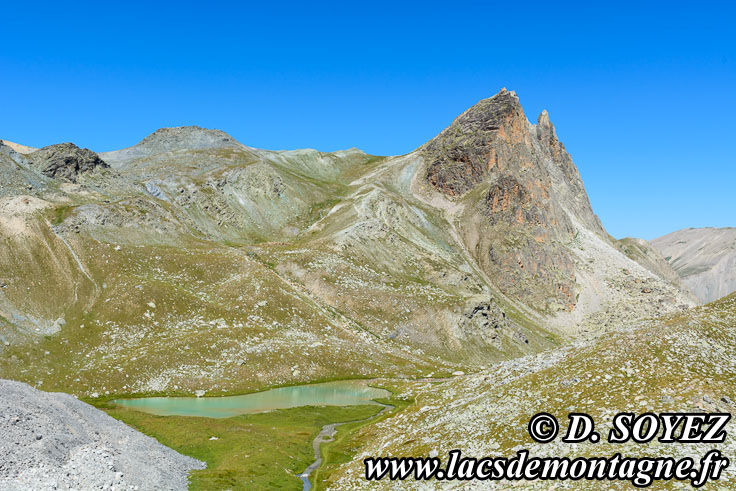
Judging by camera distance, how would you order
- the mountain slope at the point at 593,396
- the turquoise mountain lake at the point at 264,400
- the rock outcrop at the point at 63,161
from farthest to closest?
the rock outcrop at the point at 63,161 → the turquoise mountain lake at the point at 264,400 → the mountain slope at the point at 593,396

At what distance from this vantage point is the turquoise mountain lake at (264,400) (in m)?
74.2

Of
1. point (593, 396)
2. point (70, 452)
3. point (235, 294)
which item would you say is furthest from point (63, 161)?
point (593, 396)

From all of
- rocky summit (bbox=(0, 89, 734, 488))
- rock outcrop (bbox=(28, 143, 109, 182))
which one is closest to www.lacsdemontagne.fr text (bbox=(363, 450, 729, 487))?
rocky summit (bbox=(0, 89, 734, 488))

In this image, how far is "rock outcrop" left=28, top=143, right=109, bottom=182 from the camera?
156750 millimetres

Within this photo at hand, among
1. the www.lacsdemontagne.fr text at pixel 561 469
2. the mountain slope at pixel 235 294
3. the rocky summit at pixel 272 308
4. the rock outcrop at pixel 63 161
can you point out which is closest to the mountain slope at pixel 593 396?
the rocky summit at pixel 272 308

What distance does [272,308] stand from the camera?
113 metres

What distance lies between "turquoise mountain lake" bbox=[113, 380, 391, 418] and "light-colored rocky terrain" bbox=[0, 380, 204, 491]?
23457 mm

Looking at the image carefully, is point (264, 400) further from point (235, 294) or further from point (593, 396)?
point (593, 396)

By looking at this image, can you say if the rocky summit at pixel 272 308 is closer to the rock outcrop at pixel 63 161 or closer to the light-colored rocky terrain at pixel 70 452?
the rock outcrop at pixel 63 161

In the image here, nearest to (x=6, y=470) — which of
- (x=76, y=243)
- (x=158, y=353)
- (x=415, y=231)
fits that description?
(x=158, y=353)

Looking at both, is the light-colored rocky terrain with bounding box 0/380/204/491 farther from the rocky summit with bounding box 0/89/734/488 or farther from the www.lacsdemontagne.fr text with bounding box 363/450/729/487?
the www.lacsdemontagne.fr text with bounding box 363/450/729/487

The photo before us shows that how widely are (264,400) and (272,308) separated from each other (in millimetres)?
32984

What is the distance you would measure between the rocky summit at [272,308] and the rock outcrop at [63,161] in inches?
27.5

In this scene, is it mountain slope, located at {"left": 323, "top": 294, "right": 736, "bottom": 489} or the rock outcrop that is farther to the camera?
the rock outcrop
